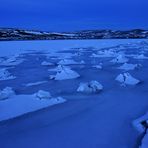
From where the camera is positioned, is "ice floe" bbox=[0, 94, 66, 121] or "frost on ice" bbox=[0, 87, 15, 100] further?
"frost on ice" bbox=[0, 87, 15, 100]

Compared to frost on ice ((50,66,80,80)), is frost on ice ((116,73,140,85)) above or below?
above

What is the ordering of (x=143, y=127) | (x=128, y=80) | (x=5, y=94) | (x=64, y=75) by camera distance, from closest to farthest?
(x=143, y=127)
(x=5, y=94)
(x=128, y=80)
(x=64, y=75)

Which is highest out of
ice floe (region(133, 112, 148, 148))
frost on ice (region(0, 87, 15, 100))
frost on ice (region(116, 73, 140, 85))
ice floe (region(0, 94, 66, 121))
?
ice floe (region(133, 112, 148, 148))

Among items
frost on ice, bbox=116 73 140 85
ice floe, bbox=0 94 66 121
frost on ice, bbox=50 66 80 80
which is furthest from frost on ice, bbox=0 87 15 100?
frost on ice, bbox=116 73 140 85

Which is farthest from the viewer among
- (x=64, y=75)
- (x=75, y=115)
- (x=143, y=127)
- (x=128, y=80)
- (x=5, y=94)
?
(x=64, y=75)

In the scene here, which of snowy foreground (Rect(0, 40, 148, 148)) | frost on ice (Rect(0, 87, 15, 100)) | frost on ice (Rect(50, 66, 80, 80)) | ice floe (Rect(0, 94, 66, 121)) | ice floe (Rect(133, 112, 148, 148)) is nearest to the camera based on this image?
ice floe (Rect(133, 112, 148, 148))

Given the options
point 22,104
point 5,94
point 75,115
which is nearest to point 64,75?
point 5,94

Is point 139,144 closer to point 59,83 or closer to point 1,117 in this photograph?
point 1,117

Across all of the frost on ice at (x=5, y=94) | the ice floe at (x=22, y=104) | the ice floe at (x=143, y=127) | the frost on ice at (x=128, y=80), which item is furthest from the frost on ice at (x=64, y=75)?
the ice floe at (x=143, y=127)

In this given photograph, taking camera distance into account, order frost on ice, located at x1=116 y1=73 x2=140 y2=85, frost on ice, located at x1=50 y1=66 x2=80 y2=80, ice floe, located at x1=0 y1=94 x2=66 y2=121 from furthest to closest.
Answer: frost on ice, located at x1=50 y1=66 x2=80 y2=80 < frost on ice, located at x1=116 y1=73 x2=140 y2=85 < ice floe, located at x1=0 y1=94 x2=66 y2=121

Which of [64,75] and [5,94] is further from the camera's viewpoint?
[64,75]

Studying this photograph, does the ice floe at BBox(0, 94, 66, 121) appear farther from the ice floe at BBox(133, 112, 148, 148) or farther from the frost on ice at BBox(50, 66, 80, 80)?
the frost on ice at BBox(50, 66, 80, 80)

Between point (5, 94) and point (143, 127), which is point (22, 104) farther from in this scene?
point (143, 127)

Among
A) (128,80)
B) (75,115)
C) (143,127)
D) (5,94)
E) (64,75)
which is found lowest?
(64,75)
